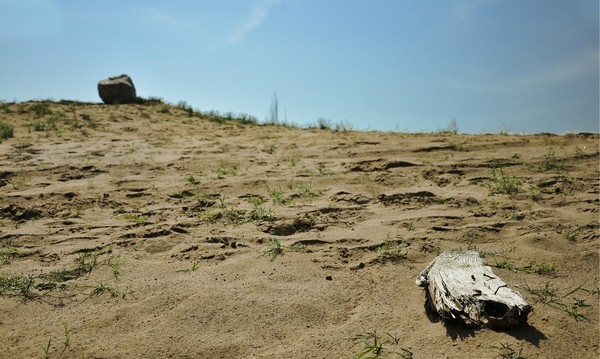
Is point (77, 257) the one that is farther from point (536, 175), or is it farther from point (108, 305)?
point (536, 175)

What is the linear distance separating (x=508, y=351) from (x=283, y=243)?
1706 mm

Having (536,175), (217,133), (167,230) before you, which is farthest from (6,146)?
(536,175)

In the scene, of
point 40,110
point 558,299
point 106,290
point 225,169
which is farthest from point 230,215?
point 40,110

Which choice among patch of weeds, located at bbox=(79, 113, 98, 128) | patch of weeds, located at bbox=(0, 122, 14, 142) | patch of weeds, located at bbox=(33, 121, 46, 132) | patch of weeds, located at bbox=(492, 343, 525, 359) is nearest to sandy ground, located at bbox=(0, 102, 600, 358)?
patch of weeds, located at bbox=(492, 343, 525, 359)

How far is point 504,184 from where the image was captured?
4828 mm

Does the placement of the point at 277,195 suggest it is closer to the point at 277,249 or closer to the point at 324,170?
the point at 324,170

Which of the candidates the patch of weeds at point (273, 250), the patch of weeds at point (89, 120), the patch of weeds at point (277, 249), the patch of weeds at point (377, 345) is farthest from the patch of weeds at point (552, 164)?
the patch of weeds at point (89, 120)

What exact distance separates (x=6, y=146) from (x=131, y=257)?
12.1 feet

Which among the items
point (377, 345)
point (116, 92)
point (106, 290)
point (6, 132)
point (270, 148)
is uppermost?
point (116, 92)

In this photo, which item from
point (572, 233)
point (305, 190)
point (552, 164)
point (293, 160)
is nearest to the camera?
point (572, 233)

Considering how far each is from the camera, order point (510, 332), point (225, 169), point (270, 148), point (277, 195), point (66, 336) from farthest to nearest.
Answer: point (270, 148)
point (225, 169)
point (277, 195)
point (66, 336)
point (510, 332)

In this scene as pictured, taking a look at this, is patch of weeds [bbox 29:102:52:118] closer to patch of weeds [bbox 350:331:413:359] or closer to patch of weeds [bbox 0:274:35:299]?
patch of weeds [bbox 0:274:35:299]

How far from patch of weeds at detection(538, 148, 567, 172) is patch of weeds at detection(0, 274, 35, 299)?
4782mm

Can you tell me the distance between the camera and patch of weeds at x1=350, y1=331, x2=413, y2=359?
2346mm
